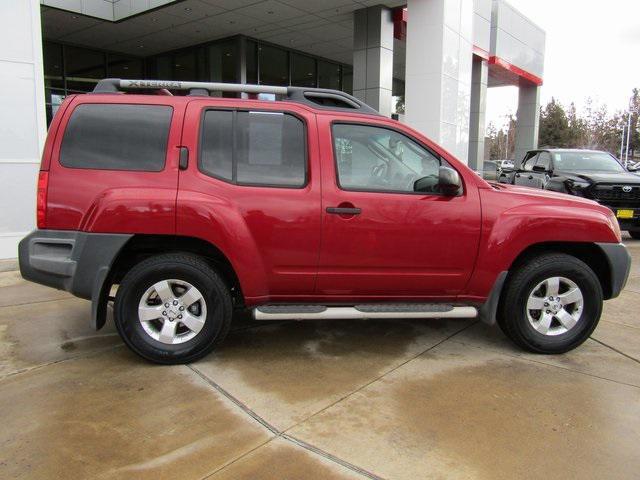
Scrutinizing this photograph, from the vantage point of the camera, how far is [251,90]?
13.3 ft

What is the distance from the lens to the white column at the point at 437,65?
12.3 meters

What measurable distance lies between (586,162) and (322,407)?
9518 mm

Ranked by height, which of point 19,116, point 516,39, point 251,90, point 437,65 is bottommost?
point 251,90

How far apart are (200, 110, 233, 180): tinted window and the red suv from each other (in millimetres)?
11

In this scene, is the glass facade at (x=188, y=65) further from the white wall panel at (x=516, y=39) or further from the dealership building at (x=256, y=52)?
the white wall panel at (x=516, y=39)

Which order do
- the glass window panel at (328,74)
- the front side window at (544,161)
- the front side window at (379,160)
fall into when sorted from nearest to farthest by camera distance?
the front side window at (379,160), the front side window at (544,161), the glass window panel at (328,74)

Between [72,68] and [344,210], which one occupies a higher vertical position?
[72,68]

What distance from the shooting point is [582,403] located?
3.36m

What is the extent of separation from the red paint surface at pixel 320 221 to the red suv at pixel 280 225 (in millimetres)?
11

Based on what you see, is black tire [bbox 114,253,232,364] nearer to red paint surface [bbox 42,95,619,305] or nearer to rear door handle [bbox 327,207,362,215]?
red paint surface [bbox 42,95,619,305]

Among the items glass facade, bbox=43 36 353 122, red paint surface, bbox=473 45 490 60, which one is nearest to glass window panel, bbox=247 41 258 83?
glass facade, bbox=43 36 353 122

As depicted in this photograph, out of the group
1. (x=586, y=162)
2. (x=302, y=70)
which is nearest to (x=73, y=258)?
(x=586, y=162)

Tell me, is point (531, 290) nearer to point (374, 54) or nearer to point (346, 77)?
point (374, 54)

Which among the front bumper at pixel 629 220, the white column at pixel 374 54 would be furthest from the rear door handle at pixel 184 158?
the white column at pixel 374 54
